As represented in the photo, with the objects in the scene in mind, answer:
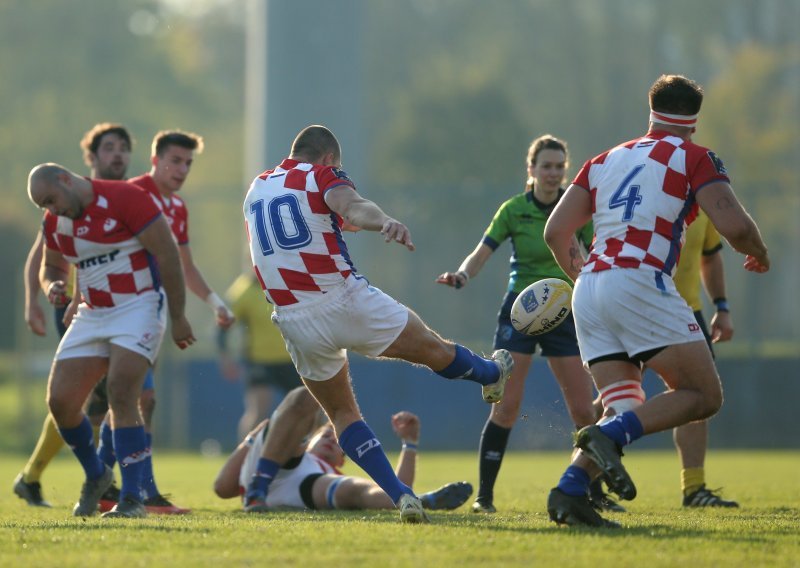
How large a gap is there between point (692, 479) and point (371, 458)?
9.50ft

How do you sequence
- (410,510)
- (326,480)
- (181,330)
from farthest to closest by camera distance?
(326,480) → (181,330) → (410,510)

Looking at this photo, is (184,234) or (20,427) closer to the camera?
(184,234)

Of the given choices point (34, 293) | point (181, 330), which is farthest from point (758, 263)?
point (34, 293)

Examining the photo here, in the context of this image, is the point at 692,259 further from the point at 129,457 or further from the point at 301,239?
the point at 129,457

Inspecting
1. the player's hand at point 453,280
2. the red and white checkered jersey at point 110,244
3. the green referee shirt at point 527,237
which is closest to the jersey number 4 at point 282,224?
the red and white checkered jersey at point 110,244

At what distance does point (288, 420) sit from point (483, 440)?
1.27 meters

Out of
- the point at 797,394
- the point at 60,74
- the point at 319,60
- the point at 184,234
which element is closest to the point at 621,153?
the point at 184,234

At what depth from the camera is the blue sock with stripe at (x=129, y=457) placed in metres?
7.98

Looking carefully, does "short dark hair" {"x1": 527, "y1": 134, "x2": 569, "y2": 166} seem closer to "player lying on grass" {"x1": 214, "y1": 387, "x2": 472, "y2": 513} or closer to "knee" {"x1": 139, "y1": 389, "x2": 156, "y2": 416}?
"player lying on grass" {"x1": 214, "y1": 387, "x2": 472, "y2": 513}

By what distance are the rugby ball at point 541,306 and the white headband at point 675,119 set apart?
1288 mm

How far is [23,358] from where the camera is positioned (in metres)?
21.7

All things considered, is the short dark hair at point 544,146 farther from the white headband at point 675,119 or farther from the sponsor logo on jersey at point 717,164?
the sponsor logo on jersey at point 717,164

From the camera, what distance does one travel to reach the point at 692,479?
9.10 m

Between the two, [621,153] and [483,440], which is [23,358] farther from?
[621,153]
